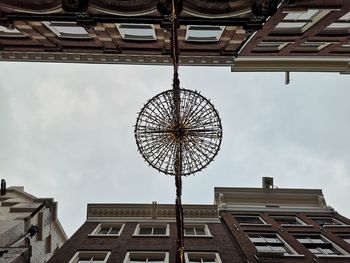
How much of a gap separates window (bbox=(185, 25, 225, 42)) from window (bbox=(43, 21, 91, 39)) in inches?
260

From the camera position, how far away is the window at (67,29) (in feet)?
68.2

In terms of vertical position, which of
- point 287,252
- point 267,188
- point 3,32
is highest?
point 3,32

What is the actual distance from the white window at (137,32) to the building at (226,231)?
12.0m

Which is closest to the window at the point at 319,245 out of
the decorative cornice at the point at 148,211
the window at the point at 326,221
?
the window at the point at 326,221

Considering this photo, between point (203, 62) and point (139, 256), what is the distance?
14.7m

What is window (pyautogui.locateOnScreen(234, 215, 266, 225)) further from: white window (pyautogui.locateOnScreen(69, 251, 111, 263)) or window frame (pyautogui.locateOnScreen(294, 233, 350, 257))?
white window (pyautogui.locateOnScreen(69, 251, 111, 263))

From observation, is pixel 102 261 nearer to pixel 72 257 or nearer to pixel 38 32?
pixel 72 257

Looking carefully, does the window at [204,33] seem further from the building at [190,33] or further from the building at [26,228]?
the building at [26,228]

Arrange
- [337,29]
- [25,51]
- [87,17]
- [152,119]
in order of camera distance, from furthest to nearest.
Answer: [25,51]
[337,29]
[87,17]
[152,119]

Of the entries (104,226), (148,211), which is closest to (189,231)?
(148,211)

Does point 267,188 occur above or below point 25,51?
below

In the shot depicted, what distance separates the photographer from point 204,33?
2228cm

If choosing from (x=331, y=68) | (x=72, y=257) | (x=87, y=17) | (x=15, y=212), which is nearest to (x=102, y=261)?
(x=72, y=257)

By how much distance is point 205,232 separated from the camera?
23188 millimetres
